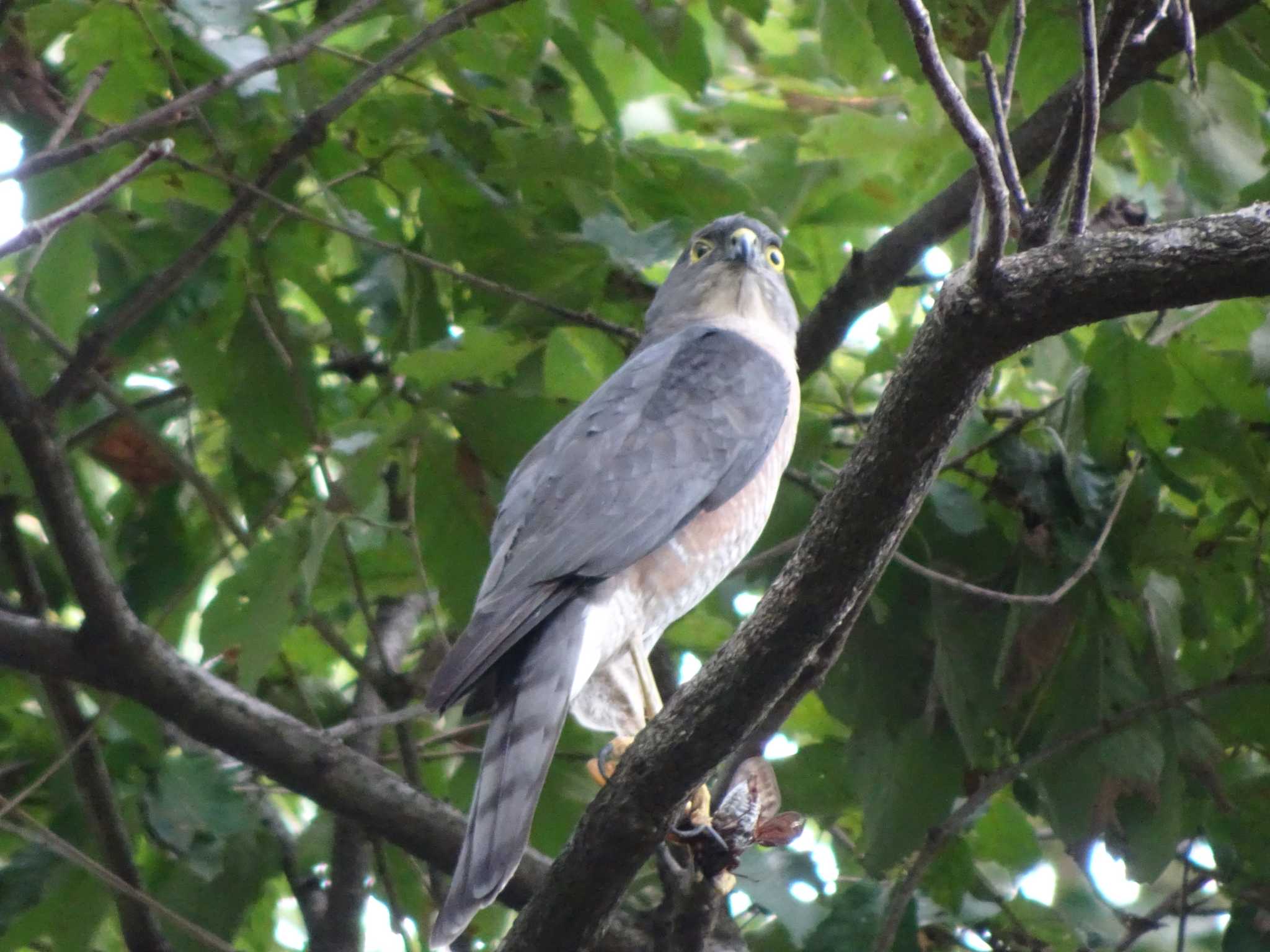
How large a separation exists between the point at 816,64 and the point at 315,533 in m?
2.89

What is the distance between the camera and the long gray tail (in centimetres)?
279

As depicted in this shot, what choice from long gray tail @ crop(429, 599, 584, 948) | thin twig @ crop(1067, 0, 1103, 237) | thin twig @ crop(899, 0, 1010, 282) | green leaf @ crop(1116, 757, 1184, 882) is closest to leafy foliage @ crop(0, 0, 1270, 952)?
green leaf @ crop(1116, 757, 1184, 882)

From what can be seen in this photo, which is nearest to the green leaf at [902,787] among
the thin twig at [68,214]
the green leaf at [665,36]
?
the green leaf at [665,36]

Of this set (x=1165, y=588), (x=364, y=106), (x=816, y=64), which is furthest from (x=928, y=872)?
(x=816, y=64)

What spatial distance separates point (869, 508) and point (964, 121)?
639 mm

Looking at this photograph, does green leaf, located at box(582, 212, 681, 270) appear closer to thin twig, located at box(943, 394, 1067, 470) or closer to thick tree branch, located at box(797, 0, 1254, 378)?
thick tree branch, located at box(797, 0, 1254, 378)

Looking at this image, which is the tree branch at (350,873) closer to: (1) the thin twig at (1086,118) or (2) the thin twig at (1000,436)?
(2) the thin twig at (1000,436)

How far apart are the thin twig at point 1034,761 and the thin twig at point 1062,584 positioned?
323mm

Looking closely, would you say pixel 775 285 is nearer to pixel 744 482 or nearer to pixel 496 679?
pixel 744 482

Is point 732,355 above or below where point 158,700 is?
above

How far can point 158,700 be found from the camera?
3.55 meters

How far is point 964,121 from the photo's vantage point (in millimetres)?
1968

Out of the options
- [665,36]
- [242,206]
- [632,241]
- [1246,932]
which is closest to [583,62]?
[665,36]

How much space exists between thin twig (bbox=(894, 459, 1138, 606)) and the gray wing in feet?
2.01
